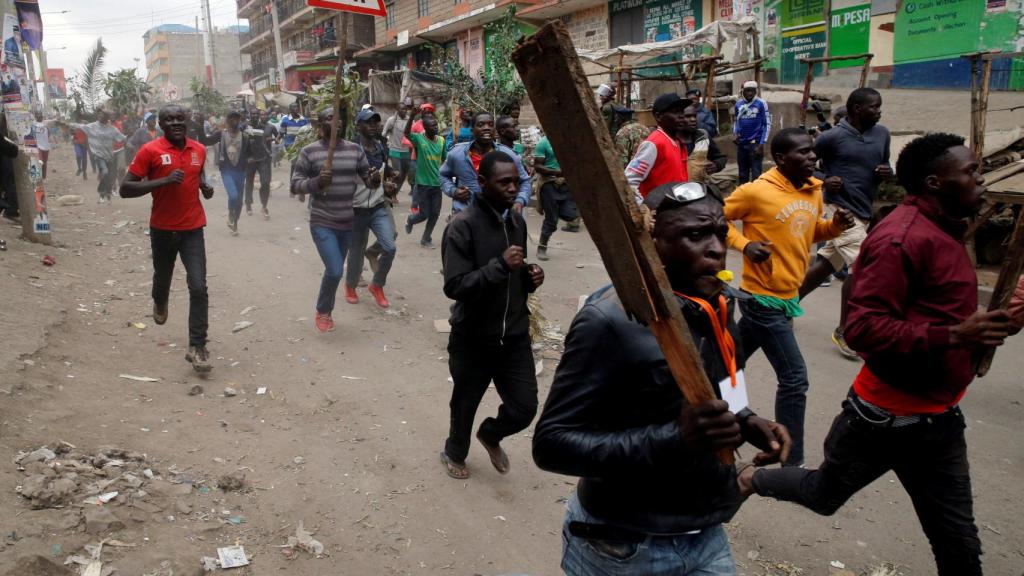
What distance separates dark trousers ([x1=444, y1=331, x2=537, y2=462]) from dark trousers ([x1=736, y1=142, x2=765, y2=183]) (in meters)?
8.82

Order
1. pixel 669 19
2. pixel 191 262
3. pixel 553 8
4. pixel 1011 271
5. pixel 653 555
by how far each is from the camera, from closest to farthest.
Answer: pixel 653 555 → pixel 1011 271 → pixel 191 262 → pixel 669 19 → pixel 553 8

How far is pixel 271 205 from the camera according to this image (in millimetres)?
15305

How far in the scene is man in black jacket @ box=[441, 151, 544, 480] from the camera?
3760 mm

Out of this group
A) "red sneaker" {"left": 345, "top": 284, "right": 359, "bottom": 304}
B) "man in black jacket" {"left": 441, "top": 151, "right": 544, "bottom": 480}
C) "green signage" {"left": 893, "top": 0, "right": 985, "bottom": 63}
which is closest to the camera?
"man in black jacket" {"left": 441, "top": 151, "right": 544, "bottom": 480}

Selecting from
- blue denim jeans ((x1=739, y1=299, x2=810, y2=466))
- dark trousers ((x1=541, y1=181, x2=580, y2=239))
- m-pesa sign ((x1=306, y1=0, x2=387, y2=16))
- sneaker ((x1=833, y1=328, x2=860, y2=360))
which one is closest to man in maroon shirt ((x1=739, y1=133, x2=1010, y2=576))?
blue denim jeans ((x1=739, y1=299, x2=810, y2=466))

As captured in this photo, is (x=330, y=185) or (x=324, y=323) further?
(x=324, y=323)

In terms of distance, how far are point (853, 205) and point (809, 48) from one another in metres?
13.0

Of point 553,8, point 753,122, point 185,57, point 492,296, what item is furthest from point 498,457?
point 185,57

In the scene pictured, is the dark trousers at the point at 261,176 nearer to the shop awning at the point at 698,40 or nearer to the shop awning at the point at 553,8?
the shop awning at the point at 698,40

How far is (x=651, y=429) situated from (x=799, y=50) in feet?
59.6

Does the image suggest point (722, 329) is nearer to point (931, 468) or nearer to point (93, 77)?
point (931, 468)

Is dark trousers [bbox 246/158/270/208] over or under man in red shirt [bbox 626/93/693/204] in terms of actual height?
under

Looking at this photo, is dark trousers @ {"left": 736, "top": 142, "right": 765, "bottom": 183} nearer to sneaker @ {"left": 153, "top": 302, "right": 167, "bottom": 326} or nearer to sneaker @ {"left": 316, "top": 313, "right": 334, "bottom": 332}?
sneaker @ {"left": 316, "top": 313, "right": 334, "bottom": 332}

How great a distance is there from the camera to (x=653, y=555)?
1770 mm
